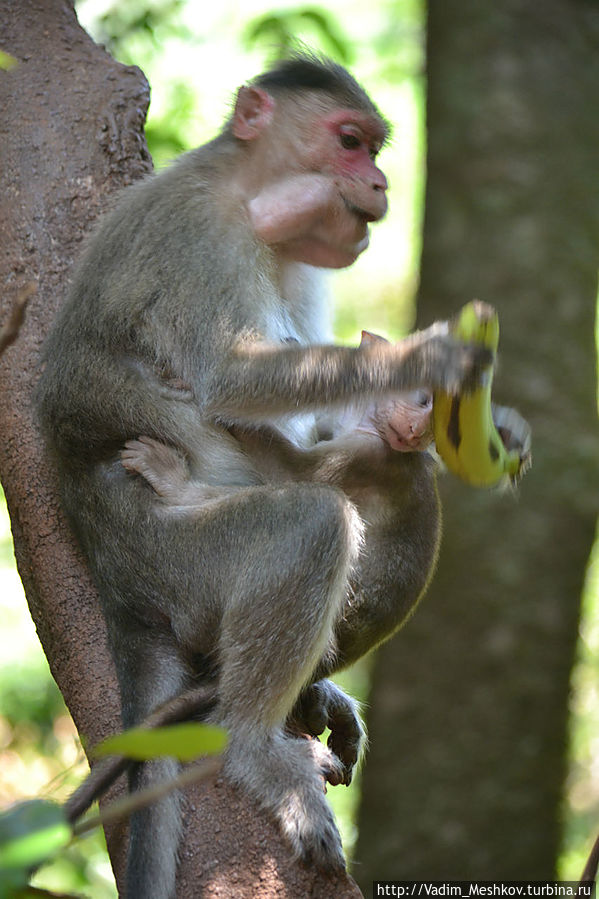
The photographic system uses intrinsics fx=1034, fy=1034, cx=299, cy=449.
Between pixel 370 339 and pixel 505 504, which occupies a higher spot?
pixel 370 339

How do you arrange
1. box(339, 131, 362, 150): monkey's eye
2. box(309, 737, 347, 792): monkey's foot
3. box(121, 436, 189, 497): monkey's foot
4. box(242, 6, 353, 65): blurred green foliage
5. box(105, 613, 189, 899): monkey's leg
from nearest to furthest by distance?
1. box(105, 613, 189, 899): monkey's leg
2. box(309, 737, 347, 792): monkey's foot
3. box(121, 436, 189, 497): monkey's foot
4. box(339, 131, 362, 150): monkey's eye
5. box(242, 6, 353, 65): blurred green foliage

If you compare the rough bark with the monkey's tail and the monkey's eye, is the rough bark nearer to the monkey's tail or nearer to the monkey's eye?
the monkey's tail

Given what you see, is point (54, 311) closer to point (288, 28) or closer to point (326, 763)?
point (326, 763)

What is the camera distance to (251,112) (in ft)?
13.9

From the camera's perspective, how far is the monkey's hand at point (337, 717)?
3.66 metres

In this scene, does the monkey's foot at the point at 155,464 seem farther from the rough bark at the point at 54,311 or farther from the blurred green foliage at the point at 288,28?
the blurred green foliage at the point at 288,28

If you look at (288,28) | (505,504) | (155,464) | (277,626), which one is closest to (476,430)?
(277,626)

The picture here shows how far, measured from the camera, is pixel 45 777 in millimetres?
10453

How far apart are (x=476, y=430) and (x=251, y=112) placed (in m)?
1.68

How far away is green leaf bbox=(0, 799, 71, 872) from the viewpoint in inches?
50.1

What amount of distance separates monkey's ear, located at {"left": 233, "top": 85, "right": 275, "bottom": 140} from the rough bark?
653mm

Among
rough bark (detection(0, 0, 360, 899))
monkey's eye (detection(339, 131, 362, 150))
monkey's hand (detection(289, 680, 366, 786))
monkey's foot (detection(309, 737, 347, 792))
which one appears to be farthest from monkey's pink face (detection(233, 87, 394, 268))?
monkey's foot (detection(309, 737, 347, 792))

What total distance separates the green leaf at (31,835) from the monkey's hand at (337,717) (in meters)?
2.32

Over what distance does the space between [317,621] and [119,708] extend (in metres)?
0.80
